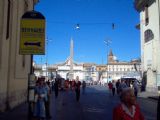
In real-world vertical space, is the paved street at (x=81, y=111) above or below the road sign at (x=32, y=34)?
below

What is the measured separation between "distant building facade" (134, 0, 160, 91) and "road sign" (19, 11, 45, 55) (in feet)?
118

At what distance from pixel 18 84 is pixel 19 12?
14.9ft

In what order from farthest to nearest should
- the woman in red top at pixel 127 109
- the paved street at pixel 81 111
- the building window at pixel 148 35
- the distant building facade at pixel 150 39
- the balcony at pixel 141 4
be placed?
the balcony at pixel 141 4 < the building window at pixel 148 35 < the distant building facade at pixel 150 39 < the paved street at pixel 81 111 < the woman in red top at pixel 127 109

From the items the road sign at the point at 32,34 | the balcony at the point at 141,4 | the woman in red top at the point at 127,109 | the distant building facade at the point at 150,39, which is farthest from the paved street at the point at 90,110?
the balcony at the point at 141,4

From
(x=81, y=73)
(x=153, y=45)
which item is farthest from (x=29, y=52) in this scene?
(x=81, y=73)

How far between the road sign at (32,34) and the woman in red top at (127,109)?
6.92 m

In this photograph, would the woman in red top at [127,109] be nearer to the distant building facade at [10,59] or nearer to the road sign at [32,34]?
the road sign at [32,34]

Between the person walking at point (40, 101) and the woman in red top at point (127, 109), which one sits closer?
the woman in red top at point (127, 109)

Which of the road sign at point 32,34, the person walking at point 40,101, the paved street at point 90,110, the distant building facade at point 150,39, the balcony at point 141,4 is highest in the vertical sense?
the balcony at point 141,4

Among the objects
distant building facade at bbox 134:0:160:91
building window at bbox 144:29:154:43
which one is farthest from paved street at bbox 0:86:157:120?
building window at bbox 144:29:154:43

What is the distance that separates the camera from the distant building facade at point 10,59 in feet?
64.0

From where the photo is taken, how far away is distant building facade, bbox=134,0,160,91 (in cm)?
4919

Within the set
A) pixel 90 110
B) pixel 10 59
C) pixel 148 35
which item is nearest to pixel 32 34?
pixel 10 59

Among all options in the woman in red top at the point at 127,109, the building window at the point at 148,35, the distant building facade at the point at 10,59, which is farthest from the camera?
the building window at the point at 148,35
